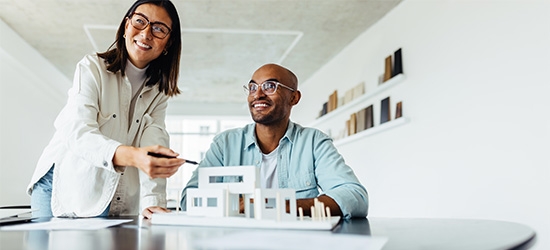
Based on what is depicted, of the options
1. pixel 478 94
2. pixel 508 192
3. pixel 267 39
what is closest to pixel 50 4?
pixel 267 39

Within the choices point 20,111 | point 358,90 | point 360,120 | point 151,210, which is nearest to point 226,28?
point 358,90

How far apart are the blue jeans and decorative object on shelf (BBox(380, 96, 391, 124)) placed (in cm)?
284

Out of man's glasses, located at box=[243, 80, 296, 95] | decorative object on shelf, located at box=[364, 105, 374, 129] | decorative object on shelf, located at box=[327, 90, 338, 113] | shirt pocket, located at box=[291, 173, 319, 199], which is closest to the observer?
shirt pocket, located at box=[291, 173, 319, 199]

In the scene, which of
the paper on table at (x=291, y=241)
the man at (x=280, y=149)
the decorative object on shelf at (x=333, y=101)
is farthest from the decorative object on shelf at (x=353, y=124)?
the paper on table at (x=291, y=241)

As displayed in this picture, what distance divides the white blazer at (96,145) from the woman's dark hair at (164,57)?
0.20ft

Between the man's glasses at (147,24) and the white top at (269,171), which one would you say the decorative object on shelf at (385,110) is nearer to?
the white top at (269,171)

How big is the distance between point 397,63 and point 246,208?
2.87 metres

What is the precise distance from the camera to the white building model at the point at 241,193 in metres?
1.01

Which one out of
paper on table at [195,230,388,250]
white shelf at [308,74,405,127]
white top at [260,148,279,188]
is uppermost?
white shelf at [308,74,405,127]

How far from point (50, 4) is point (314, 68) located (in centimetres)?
323

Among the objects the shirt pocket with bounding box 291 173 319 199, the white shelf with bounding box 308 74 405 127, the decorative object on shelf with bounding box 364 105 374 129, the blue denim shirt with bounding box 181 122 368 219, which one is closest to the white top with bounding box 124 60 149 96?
the blue denim shirt with bounding box 181 122 368 219

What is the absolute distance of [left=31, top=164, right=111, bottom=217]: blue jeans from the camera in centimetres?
137

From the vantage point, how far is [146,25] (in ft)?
4.52

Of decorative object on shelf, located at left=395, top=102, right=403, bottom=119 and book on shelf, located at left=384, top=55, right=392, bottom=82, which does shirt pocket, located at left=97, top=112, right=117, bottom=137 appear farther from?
book on shelf, located at left=384, top=55, right=392, bottom=82
